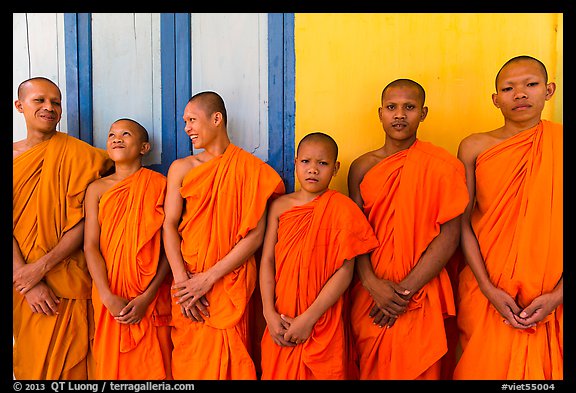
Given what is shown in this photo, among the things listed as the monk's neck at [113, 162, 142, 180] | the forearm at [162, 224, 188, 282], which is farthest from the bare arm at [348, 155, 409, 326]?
the monk's neck at [113, 162, 142, 180]

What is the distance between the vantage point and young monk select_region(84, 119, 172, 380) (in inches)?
131

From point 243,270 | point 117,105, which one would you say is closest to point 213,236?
point 243,270

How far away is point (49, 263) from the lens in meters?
3.43

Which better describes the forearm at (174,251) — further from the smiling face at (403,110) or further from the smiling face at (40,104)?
the smiling face at (403,110)

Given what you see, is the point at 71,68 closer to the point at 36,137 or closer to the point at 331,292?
the point at 36,137

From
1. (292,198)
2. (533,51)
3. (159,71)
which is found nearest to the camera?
(292,198)

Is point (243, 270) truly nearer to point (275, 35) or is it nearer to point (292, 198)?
point (292, 198)

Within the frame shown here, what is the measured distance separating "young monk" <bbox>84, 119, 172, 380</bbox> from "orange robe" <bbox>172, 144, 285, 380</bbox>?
0.52ft

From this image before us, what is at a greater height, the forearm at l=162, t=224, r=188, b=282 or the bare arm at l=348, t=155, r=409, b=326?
the forearm at l=162, t=224, r=188, b=282

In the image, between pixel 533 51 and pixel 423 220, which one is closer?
pixel 423 220

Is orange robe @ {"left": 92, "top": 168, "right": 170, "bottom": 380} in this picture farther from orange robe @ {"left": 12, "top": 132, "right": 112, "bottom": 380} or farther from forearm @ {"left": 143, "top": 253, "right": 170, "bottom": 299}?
orange robe @ {"left": 12, "top": 132, "right": 112, "bottom": 380}

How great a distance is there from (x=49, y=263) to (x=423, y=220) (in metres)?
2.38

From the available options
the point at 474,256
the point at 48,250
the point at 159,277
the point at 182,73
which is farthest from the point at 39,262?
the point at 474,256

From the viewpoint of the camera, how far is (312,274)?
3197 millimetres
